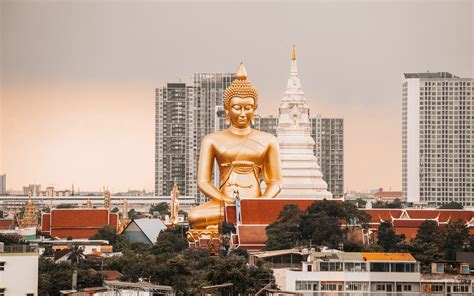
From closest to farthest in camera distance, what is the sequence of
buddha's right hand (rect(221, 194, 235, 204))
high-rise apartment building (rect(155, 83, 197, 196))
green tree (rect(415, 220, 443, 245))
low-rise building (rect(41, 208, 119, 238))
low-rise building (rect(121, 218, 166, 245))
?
1. green tree (rect(415, 220, 443, 245))
2. buddha's right hand (rect(221, 194, 235, 204))
3. low-rise building (rect(121, 218, 166, 245))
4. low-rise building (rect(41, 208, 119, 238))
5. high-rise apartment building (rect(155, 83, 197, 196))

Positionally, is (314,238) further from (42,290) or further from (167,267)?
(42,290)

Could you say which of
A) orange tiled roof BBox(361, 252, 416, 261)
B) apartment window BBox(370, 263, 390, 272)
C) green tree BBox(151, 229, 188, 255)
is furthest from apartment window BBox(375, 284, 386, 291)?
green tree BBox(151, 229, 188, 255)

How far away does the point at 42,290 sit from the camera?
18.3m

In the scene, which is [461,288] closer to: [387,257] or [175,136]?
[387,257]

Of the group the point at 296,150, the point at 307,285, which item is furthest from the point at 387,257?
the point at 296,150

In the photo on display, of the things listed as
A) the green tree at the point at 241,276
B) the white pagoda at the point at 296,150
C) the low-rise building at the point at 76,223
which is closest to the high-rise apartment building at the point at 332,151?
the white pagoda at the point at 296,150

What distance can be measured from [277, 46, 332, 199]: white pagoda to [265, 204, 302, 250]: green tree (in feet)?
30.1

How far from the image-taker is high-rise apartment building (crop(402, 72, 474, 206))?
198 ft

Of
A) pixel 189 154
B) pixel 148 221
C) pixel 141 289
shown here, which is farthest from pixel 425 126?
pixel 141 289

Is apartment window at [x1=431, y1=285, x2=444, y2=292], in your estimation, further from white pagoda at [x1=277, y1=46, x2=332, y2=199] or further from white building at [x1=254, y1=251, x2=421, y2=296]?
white pagoda at [x1=277, y1=46, x2=332, y2=199]

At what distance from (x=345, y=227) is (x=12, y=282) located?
1089 centimetres

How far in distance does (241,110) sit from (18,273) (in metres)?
11.8

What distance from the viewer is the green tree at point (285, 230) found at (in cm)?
2389

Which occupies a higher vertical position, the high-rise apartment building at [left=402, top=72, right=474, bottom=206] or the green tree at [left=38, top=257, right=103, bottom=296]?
the high-rise apartment building at [left=402, top=72, right=474, bottom=206]
